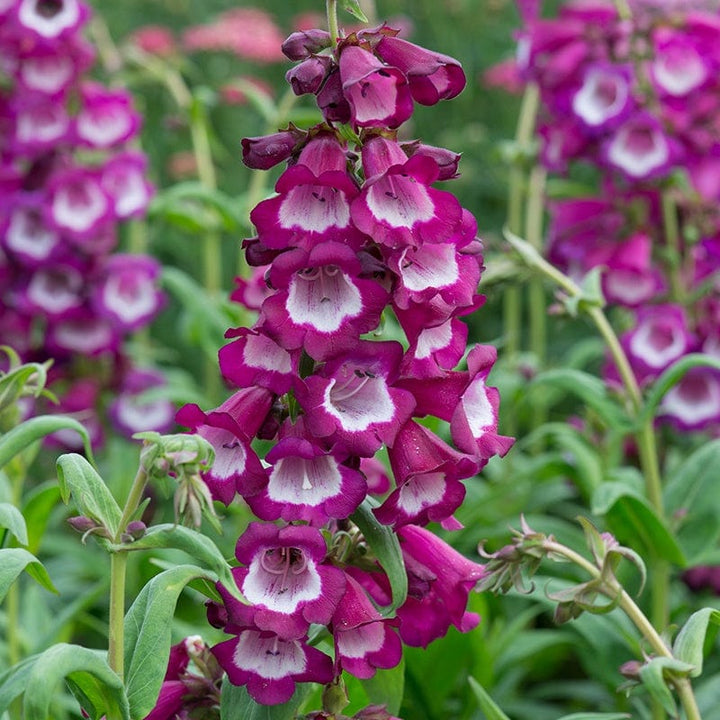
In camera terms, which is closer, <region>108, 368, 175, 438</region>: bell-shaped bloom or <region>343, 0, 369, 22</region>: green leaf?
<region>343, 0, 369, 22</region>: green leaf

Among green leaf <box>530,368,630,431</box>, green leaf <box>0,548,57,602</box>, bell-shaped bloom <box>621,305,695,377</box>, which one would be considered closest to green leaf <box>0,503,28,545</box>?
green leaf <box>0,548,57,602</box>

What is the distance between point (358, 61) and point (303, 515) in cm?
45

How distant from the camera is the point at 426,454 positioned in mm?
1342

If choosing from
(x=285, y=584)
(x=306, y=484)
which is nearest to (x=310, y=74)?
(x=306, y=484)

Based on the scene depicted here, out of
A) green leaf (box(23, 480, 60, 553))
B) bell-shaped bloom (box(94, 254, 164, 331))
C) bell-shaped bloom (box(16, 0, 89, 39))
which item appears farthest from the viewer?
bell-shaped bloom (box(94, 254, 164, 331))

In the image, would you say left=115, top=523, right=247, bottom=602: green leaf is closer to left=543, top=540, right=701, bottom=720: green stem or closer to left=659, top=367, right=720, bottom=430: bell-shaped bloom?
left=543, top=540, right=701, bottom=720: green stem

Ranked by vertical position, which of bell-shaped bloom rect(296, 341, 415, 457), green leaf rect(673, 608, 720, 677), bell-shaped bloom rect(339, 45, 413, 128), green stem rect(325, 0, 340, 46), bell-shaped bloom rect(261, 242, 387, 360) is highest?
green stem rect(325, 0, 340, 46)

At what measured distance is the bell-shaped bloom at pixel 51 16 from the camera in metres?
2.98

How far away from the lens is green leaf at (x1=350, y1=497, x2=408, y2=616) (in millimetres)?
1332

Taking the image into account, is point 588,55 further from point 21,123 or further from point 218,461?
point 218,461

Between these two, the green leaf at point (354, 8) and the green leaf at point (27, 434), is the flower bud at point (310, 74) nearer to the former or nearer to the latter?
the green leaf at point (354, 8)

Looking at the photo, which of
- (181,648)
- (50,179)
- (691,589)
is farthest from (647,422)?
(50,179)

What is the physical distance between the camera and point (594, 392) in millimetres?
2184

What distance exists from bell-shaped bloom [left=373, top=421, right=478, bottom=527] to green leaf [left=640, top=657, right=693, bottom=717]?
0.84 ft
